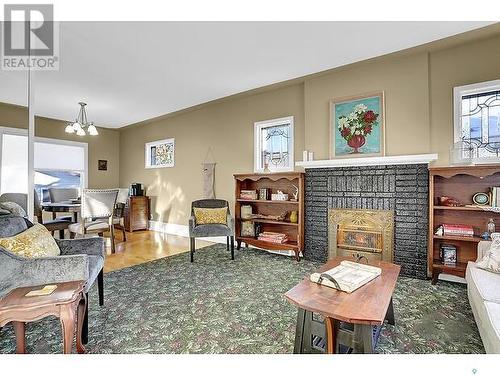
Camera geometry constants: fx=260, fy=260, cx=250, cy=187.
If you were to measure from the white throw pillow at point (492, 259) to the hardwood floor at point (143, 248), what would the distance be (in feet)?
10.7

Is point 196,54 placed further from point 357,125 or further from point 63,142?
point 63,142

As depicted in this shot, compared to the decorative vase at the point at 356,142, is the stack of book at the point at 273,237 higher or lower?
lower

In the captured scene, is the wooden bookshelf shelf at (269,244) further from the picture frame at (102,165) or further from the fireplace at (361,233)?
the picture frame at (102,165)

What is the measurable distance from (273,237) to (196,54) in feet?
9.05

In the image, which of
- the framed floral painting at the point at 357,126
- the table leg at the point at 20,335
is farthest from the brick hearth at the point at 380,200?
the table leg at the point at 20,335

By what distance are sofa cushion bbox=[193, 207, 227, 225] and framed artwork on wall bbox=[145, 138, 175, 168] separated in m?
2.26

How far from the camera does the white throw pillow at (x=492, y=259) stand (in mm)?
2104

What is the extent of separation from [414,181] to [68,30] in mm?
4079

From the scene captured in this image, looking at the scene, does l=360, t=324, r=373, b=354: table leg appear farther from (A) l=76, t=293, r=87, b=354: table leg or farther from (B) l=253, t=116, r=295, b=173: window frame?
(B) l=253, t=116, r=295, b=173: window frame

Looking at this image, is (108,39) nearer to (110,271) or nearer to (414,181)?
(110,271)

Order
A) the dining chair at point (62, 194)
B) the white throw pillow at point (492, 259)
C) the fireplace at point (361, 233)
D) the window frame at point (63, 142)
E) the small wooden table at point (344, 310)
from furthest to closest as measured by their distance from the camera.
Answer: the dining chair at point (62, 194), the window frame at point (63, 142), the fireplace at point (361, 233), the white throw pillow at point (492, 259), the small wooden table at point (344, 310)

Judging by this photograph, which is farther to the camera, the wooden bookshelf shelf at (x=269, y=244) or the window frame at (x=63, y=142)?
the window frame at (x=63, y=142)

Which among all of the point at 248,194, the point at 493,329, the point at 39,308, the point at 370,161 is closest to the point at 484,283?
the point at 493,329

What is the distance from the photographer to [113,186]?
7031mm
